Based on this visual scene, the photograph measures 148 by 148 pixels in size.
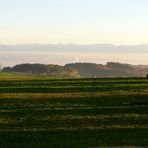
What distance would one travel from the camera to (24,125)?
29.0 metres

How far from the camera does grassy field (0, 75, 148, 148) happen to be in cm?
2362

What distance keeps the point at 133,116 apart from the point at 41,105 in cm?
978

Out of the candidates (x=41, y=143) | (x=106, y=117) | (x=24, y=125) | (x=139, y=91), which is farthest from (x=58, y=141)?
(x=139, y=91)

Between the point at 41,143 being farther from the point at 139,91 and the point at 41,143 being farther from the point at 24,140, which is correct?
the point at 139,91

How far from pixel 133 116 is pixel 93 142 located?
33.9 feet

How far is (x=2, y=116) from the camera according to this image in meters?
Answer: 33.2

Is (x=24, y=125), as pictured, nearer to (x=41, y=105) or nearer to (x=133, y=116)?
(x=133, y=116)

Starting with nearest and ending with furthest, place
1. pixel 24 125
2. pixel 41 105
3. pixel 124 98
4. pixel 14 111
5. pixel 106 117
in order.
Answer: pixel 24 125
pixel 106 117
pixel 14 111
pixel 41 105
pixel 124 98

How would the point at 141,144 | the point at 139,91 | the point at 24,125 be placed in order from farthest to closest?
1. the point at 139,91
2. the point at 24,125
3. the point at 141,144

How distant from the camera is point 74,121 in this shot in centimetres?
3055

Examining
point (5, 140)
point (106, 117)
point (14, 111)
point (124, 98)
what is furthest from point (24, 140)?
point (124, 98)

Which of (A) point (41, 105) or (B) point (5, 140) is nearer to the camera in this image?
(B) point (5, 140)

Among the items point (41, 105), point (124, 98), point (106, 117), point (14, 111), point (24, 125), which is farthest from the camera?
point (124, 98)

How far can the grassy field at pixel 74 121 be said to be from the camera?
2362cm
